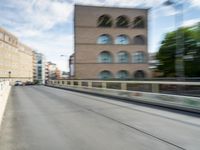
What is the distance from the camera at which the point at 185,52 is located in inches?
1987

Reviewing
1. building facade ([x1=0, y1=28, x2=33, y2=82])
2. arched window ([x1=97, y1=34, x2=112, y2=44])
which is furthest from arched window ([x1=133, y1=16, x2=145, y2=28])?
building facade ([x1=0, y1=28, x2=33, y2=82])

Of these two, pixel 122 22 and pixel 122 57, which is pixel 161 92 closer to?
pixel 122 57

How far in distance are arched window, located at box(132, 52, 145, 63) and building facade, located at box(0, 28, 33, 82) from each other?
158 ft

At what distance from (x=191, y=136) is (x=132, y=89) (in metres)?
12.0

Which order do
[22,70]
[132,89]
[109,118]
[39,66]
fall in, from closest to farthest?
[109,118] → [132,89] → [22,70] → [39,66]

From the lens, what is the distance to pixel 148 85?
16.9m

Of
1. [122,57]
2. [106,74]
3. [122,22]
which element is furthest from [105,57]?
[122,22]

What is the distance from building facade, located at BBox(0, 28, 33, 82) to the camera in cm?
10688

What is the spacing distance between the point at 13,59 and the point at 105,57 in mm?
60892

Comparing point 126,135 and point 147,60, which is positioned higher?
point 147,60

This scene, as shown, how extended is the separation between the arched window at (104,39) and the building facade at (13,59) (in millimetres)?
42461

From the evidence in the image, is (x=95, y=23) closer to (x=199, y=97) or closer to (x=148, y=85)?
(x=148, y=85)

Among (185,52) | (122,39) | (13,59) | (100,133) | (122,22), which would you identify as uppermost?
(122,22)

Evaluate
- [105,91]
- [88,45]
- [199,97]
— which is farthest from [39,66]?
[199,97]
